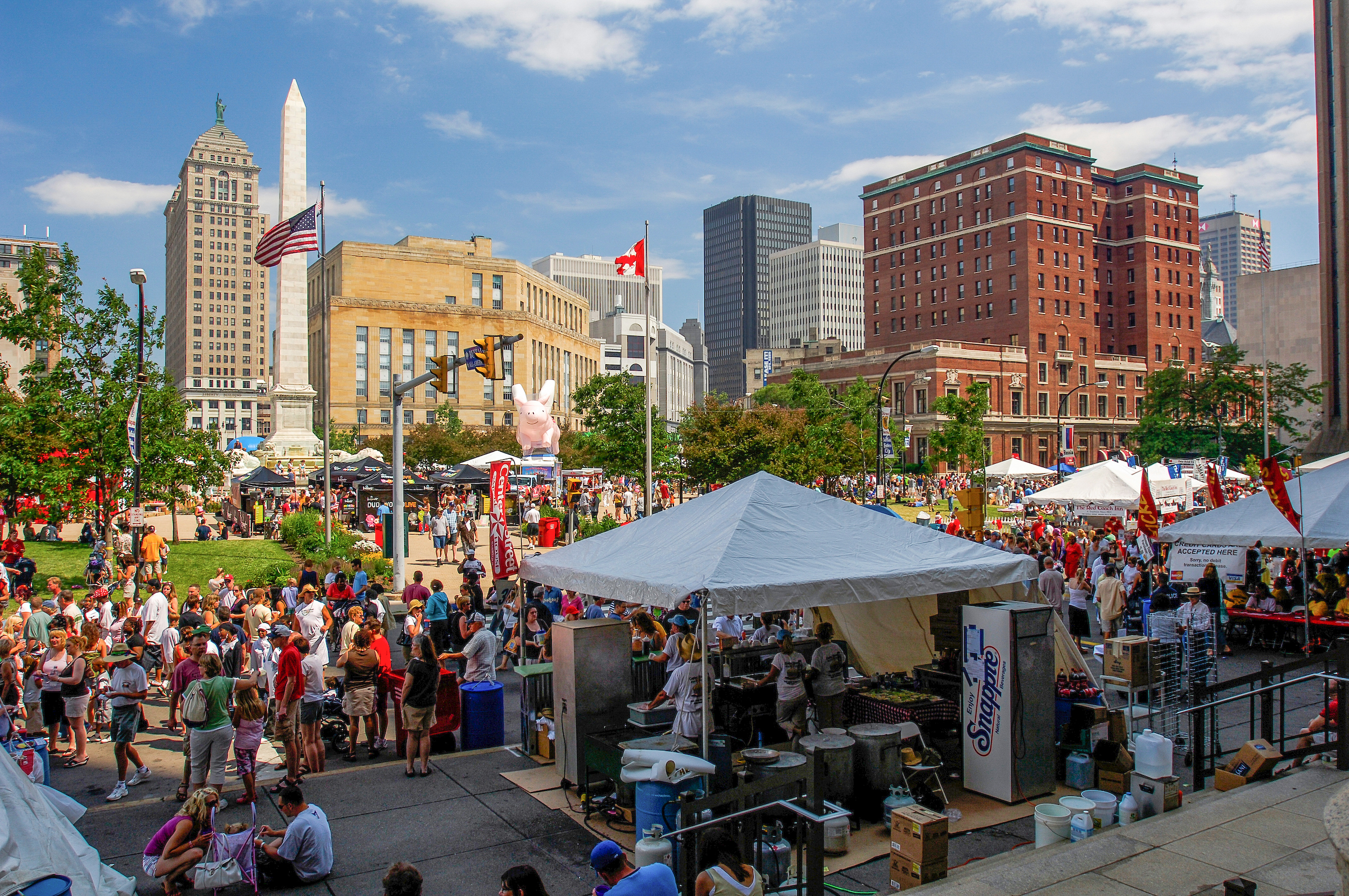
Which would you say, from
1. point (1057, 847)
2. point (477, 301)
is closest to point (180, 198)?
point (477, 301)

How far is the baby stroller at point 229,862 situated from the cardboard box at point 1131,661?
30.8 ft

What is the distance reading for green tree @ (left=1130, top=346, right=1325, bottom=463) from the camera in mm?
61062

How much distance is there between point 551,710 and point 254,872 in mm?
4372

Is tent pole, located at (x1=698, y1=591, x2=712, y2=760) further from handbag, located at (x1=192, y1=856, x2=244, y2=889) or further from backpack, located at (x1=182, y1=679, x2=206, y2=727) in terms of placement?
backpack, located at (x1=182, y1=679, x2=206, y2=727)

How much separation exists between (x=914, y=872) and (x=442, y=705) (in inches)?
267

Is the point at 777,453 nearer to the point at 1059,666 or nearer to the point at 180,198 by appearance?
the point at 1059,666

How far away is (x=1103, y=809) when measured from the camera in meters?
8.05

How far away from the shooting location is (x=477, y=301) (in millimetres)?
111812

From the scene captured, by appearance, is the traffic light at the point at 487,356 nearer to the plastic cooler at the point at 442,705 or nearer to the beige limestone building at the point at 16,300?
the plastic cooler at the point at 442,705

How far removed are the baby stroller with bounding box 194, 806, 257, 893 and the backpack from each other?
5.87ft

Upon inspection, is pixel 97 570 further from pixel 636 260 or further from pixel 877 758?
pixel 877 758

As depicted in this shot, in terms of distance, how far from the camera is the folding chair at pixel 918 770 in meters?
8.79

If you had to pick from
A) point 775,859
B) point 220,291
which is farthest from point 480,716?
point 220,291

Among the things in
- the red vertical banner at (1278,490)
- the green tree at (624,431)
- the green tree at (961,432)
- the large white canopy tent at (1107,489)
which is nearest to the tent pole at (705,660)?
the red vertical banner at (1278,490)
